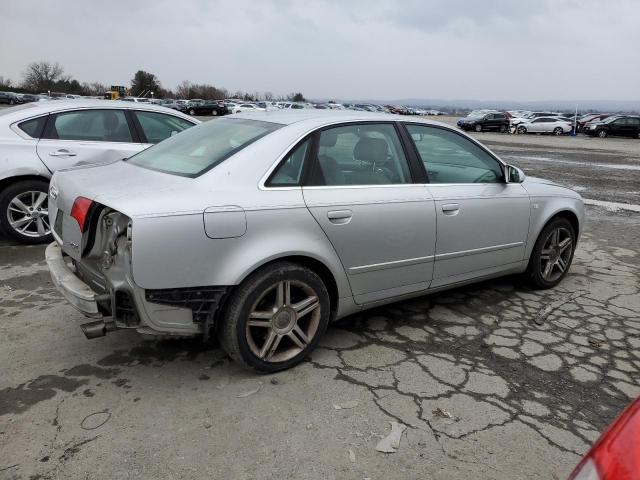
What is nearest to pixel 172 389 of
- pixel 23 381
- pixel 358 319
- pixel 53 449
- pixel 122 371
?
pixel 122 371

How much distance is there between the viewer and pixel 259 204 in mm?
2930

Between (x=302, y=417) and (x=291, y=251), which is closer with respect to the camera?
(x=302, y=417)

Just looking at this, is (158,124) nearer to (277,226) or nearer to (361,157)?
(361,157)

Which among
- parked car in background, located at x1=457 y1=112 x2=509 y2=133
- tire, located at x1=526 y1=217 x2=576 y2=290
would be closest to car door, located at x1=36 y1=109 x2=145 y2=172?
tire, located at x1=526 y1=217 x2=576 y2=290

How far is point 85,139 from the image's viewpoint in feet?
19.6

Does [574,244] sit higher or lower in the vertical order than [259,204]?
lower

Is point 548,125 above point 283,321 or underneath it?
above

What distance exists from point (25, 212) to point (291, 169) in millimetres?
3884

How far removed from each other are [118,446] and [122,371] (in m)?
0.74

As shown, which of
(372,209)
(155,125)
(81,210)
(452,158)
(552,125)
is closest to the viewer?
(81,210)

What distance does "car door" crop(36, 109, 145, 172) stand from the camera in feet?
18.8

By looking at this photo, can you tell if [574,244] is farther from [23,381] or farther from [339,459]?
[23,381]

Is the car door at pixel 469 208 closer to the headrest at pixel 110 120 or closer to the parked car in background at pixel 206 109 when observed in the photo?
the headrest at pixel 110 120

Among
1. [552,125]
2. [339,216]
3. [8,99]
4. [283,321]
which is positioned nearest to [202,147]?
[339,216]
